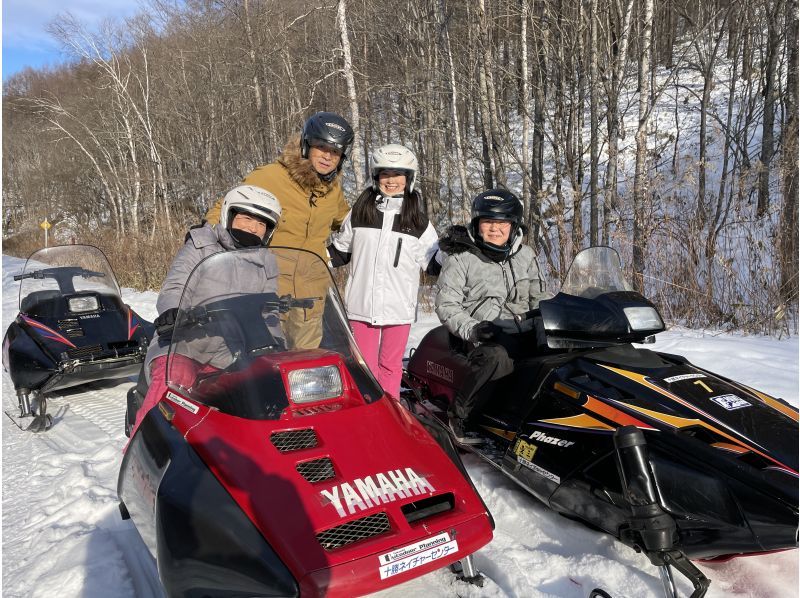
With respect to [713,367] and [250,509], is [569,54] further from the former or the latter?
[250,509]

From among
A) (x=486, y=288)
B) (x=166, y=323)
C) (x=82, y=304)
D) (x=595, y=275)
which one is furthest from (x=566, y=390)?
(x=82, y=304)

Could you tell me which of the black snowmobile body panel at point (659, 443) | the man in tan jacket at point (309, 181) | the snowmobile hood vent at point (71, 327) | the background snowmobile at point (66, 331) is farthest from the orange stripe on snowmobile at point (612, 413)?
the snowmobile hood vent at point (71, 327)

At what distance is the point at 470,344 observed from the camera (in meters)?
3.59

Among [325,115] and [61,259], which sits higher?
[325,115]

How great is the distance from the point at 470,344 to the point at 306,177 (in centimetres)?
148

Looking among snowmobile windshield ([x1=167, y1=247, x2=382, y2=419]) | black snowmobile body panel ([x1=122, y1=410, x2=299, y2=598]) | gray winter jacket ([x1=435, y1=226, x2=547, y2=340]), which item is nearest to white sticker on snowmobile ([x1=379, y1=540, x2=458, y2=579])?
black snowmobile body panel ([x1=122, y1=410, x2=299, y2=598])

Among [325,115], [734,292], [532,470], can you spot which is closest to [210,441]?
[532,470]

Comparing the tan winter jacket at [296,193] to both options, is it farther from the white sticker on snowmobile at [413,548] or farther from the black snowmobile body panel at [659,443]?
the white sticker on snowmobile at [413,548]

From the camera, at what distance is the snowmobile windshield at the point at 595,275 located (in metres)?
3.15

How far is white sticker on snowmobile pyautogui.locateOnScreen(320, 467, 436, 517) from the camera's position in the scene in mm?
1848

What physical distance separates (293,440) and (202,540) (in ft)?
1.44

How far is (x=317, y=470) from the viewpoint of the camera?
1.95 metres

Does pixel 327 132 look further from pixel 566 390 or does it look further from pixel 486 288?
pixel 566 390

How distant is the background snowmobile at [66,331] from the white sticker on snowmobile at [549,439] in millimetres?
3566
